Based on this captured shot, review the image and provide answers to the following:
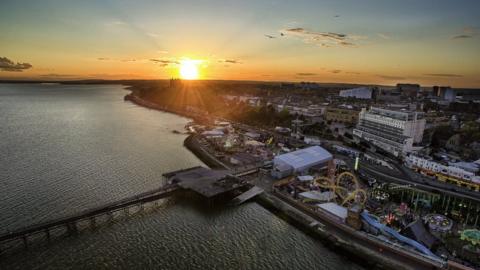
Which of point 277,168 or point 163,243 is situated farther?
point 277,168

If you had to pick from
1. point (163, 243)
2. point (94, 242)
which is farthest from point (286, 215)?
point (94, 242)

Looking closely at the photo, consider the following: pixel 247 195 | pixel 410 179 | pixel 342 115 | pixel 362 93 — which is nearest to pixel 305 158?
pixel 247 195

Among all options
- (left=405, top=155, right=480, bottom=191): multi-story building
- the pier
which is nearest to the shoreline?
the pier

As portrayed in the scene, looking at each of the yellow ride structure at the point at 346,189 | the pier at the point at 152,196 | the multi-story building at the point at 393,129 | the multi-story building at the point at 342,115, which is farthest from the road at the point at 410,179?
the multi-story building at the point at 342,115

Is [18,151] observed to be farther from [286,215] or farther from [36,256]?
[286,215]

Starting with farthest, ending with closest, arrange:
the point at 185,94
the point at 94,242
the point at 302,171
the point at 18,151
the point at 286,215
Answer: the point at 185,94, the point at 18,151, the point at 302,171, the point at 286,215, the point at 94,242

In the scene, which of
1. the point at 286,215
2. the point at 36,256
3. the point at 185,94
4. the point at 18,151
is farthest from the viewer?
the point at 185,94

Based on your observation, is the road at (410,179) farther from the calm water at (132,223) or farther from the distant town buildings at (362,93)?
the distant town buildings at (362,93)
